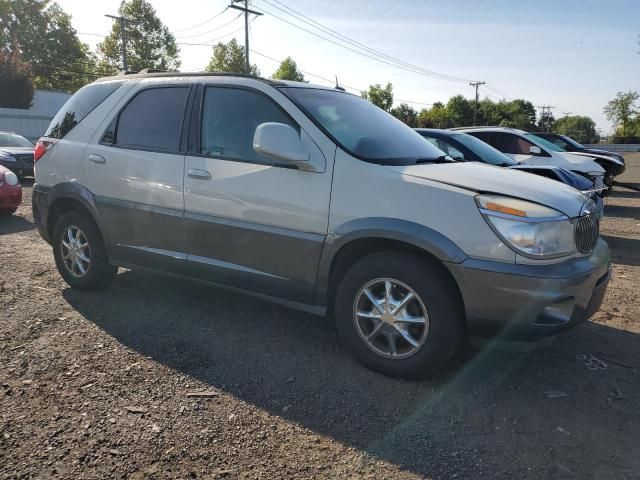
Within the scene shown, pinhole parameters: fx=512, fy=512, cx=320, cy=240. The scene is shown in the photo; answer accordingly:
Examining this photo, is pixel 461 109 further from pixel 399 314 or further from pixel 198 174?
pixel 399 314

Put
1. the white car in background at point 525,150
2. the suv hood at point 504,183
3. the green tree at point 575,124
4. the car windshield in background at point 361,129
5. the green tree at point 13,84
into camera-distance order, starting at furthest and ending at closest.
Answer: the green tree at point 575,124
the green tree at point 13,84
the white car in background at point 525,150
the car windshield in background at point 361,129
the suv hood at point 504,183

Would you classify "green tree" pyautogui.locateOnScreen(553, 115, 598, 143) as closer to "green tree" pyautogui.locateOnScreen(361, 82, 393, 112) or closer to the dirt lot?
"green tree" pyautogui.locateOnScreen(361, 82, 393, 112)

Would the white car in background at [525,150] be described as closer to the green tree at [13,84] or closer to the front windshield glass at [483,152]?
the front windshield glass at [483,152]

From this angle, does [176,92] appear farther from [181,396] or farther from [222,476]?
[222,476]

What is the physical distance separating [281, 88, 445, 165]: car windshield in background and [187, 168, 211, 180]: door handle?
826 mm

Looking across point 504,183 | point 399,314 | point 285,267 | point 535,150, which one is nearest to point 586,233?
point 504,183

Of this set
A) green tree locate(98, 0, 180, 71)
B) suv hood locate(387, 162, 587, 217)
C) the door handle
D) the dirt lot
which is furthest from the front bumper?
green tree locate(98, 0, 180, 71)

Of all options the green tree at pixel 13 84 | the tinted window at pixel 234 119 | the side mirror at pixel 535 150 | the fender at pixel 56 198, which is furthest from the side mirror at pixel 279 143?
the green tree at pixel 13 84

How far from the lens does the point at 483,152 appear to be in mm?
7520

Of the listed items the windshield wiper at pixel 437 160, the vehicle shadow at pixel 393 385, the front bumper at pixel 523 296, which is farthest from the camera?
the windshield wiper at pixel 437 160

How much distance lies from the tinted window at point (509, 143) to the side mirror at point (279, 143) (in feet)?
26.4

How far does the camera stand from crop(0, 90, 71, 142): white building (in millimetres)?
29922

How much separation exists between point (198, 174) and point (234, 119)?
49 centimetres

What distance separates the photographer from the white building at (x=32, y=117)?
98.2 ft
